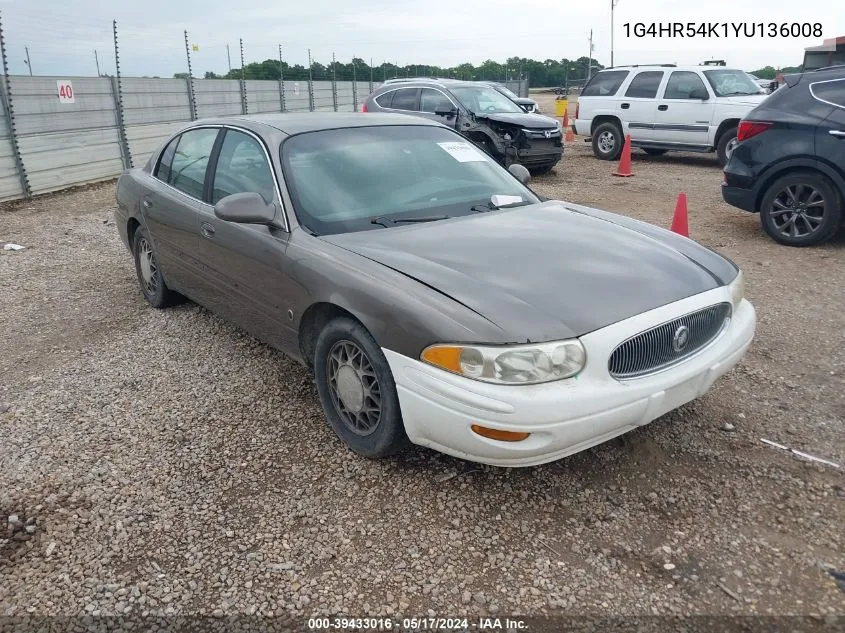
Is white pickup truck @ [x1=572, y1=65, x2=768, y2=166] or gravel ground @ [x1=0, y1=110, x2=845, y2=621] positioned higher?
white pickup truck @ [x1=572, y1=65, x2=768, y2=166]

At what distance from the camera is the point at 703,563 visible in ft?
8.32

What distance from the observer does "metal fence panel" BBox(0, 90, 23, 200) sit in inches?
420

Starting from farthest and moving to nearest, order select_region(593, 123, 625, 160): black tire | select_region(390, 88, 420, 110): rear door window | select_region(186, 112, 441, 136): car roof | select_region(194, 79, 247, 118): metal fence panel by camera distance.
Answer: select_region(194, 79, 247, 118): metal fence panel < select_region(593, 123, 625, 160): black tire < select_region(390, 88, 420, 110): rear door window < select_region(186, 112, 441, 136): car roof

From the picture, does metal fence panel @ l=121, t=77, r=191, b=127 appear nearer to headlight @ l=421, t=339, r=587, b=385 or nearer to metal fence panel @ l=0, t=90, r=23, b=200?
metal fence panel @ l=0, t=90, r=23, b=200

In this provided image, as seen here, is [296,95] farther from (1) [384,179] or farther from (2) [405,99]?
(1) [384,179]

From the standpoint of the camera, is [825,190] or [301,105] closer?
[825,190]

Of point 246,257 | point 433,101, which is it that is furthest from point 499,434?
point 433,101

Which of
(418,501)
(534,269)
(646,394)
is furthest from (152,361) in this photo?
(646,394)

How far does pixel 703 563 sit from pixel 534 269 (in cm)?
134

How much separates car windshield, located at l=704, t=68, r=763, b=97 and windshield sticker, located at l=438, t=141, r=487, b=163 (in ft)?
32.0

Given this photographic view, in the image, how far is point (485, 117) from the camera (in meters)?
11.6

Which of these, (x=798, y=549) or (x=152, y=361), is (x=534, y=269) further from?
(x=152, y=361)

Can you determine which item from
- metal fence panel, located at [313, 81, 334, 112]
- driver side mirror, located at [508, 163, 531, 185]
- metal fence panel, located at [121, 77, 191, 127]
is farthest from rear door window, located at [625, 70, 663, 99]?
metal fence panel, located at [313, 81, 334, 112]

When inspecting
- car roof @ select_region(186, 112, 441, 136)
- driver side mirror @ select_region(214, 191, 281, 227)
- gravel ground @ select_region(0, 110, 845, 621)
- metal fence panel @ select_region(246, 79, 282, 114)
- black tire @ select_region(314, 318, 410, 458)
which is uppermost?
metal fence panel @ select_region(246, 79, 282, 114)
